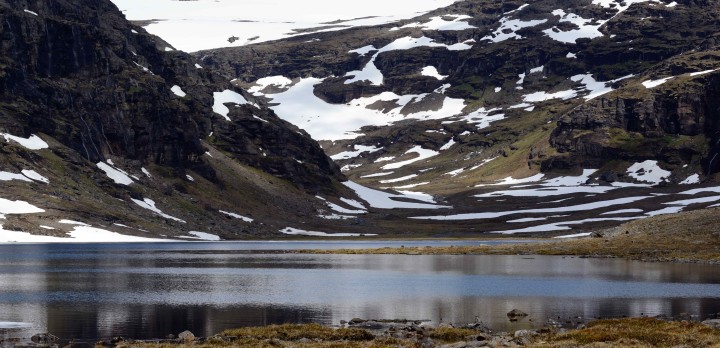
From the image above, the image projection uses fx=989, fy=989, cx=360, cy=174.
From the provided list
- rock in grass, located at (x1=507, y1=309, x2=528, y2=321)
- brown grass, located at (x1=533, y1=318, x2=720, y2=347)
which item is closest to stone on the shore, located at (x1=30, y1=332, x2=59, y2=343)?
brown grass, located at (x1=533, y1=318, x2=720, y2=347)

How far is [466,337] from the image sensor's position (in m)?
56.4

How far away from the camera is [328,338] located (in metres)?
56.7

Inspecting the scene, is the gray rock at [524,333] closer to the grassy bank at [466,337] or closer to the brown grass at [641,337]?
the grassy bank at [466,337]

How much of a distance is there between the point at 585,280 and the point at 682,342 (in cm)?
5139

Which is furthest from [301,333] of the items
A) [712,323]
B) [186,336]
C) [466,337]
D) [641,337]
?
[712,323]

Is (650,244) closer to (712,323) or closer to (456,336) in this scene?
(712,323)

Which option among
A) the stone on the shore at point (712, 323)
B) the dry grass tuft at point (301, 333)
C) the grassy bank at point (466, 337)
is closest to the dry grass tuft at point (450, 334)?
the grassy bank at point (466, 337)

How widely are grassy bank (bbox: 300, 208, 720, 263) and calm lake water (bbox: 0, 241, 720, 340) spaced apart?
34.0ft

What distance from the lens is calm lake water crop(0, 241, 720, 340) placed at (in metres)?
66.6

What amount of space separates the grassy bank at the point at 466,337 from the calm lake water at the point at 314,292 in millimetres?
4971

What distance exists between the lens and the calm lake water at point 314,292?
66.6 metres

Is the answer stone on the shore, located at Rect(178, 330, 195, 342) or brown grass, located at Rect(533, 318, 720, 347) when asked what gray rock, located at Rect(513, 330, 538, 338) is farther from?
stone on the shore, located at Rect(178, 330, 195, 342)

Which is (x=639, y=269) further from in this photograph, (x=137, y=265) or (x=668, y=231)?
(x=137, y=265)

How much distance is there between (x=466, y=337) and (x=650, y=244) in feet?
336
